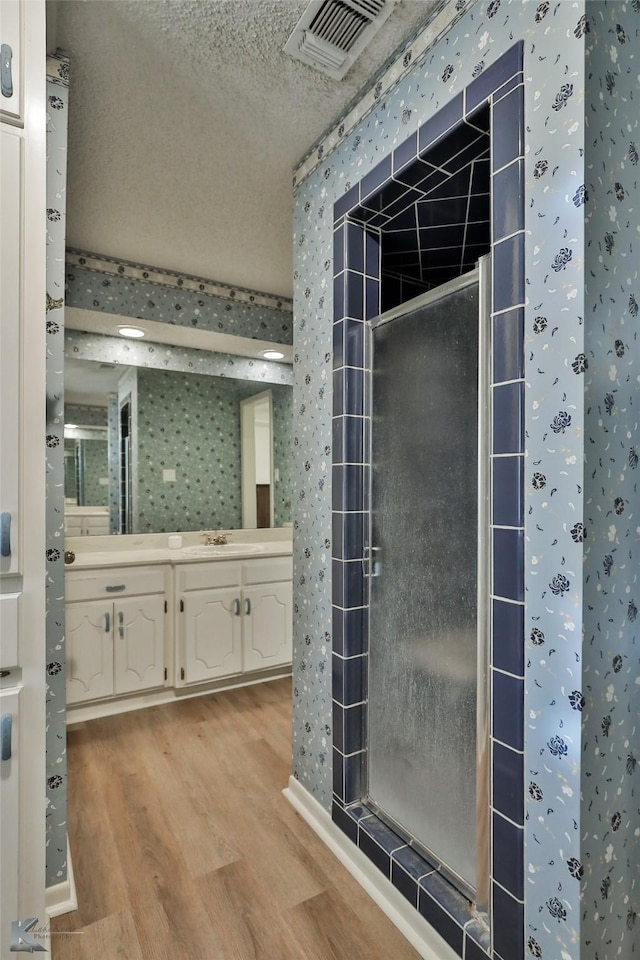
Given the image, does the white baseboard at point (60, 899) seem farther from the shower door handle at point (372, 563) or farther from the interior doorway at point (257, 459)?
the interior doorway at point (257, 459)

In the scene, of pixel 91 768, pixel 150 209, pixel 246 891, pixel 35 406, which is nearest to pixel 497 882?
pixel 246 891

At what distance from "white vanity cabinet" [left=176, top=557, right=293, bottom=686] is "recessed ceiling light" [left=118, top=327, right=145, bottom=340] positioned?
4.98ft

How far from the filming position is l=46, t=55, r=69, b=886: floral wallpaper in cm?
160

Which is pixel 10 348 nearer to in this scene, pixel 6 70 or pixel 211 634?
pixel 6 70

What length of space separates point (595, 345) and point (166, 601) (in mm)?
2648

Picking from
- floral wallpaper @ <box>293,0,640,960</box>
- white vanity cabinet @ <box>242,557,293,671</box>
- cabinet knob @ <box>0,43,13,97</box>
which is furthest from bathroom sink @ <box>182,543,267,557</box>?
cabinet knob @ <box>0,43,13,97</box>

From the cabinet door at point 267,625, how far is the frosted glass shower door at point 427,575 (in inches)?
60.7

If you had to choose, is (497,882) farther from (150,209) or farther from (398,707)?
(150,209)

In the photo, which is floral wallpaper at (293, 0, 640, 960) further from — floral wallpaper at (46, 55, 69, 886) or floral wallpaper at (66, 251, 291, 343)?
floral wallpaper at (66, 251, 291, 343)

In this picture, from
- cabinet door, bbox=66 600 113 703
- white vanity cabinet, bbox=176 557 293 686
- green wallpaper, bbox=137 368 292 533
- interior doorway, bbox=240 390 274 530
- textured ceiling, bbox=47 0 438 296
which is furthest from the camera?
interior doorway, bbox=240 390 274 530

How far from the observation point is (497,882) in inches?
47.4

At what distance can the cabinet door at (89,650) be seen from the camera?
109 inches

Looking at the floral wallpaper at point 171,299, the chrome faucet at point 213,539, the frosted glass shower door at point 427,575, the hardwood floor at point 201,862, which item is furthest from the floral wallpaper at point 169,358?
the hardwood floor at point 201,862

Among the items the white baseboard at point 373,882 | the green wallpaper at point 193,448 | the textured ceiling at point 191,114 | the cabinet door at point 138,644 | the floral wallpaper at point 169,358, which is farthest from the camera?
the green wallpaper at point 193,448
